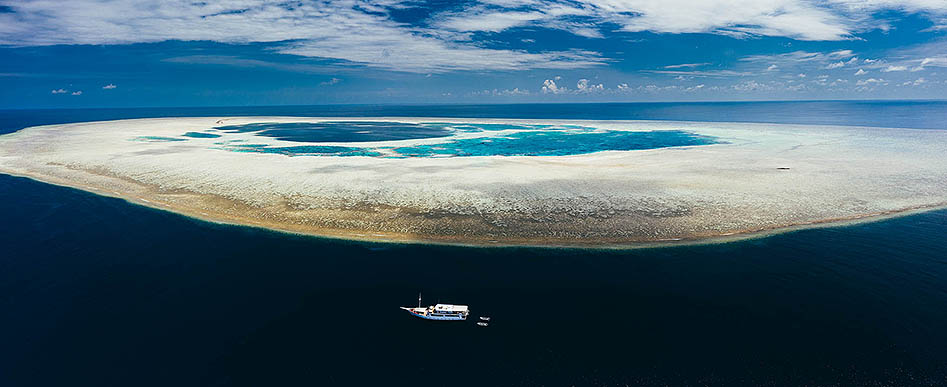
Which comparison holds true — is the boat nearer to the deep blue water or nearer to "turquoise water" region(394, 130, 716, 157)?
the deep blue water

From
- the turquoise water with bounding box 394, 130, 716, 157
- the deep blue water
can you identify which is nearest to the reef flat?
the turquoise water with bounding box 394, 130, 716, 157

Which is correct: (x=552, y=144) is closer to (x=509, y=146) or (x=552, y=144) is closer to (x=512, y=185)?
(x=509, y=146)

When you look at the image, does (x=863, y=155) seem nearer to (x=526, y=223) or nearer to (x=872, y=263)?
(x=872, y=263)

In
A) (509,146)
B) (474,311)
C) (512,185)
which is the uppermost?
(509,146)

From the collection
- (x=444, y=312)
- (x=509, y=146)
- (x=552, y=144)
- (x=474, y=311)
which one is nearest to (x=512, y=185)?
(x=474, y=311)

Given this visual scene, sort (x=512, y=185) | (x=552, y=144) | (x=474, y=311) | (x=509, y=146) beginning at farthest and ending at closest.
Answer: (x=552, y=144) → (x=509, y=146) → (x=512, y=185) → (x=474, y=311)

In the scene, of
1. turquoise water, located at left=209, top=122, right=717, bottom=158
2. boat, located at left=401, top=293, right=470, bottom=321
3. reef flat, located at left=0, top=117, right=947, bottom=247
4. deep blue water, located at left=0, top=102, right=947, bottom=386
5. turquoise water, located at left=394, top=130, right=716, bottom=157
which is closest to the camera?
deep blue water, located at left=0, top=102, right=947, bottom=386
